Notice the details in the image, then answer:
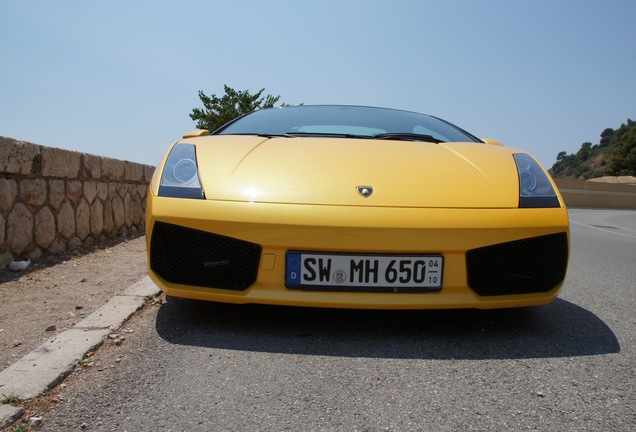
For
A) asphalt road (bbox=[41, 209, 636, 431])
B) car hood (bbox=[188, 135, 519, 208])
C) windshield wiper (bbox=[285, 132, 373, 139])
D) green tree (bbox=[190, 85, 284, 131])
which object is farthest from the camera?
green tree (bbox=[190, 85, 284, 131])

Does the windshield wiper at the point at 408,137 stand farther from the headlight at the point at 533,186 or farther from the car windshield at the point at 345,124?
the headlight at the point at 533,186

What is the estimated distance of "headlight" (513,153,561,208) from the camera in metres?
2.15

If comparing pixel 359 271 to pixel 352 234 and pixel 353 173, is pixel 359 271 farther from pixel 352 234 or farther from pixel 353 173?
pixel 353 173

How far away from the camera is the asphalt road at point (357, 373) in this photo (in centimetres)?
139

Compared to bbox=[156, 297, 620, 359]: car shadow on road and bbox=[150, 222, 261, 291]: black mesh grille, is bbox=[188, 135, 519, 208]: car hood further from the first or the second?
bbox=[156, 297, 620, 359]: car shadow on road

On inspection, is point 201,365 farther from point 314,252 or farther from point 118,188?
point 118,188

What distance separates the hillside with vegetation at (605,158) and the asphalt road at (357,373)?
71.0 metres

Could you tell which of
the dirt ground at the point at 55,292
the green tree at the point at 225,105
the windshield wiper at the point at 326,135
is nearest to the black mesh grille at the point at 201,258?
the dirt ground at the point at 55,292

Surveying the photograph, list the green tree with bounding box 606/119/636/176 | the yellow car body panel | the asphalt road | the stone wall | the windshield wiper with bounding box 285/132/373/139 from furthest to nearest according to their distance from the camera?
the green tree with bounding box 606/119/636/176 < the stone wall < the windshield wiper with bounding box 285/132/373/139 < the yellow car body panel < the asphalt road

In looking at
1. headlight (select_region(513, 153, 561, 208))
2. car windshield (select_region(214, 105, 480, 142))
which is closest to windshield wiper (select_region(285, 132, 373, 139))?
car windshield (select_region(214, 105, 480, 142))

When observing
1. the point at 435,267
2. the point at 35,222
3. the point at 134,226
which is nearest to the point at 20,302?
the point at 35,222

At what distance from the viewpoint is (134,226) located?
5.70 m

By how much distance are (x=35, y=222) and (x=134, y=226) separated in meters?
2.16

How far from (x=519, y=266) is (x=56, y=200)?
330cm
